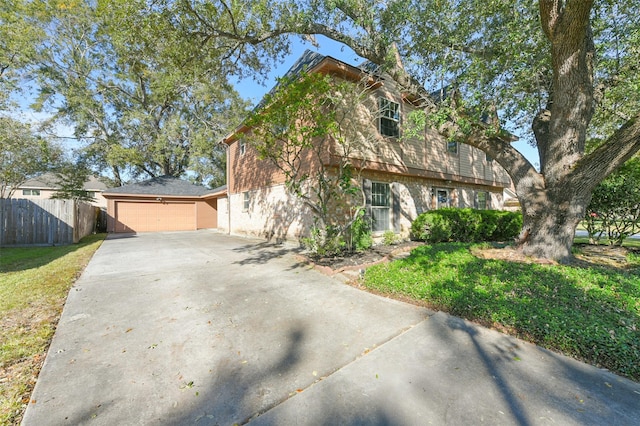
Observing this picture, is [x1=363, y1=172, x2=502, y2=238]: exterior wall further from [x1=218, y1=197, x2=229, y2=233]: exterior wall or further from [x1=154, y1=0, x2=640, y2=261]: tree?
[x1=218, y1=197, x2=229, y2=233]: exterior wall

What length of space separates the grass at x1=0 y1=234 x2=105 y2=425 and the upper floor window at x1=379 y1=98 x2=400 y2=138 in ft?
30.7

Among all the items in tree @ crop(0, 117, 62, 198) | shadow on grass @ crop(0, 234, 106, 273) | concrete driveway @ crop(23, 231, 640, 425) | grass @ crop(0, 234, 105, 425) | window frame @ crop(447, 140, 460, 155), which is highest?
tree @ crop(0, 117, 62, 198)

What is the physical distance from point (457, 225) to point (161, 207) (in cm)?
1846

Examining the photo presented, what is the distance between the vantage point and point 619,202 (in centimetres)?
702

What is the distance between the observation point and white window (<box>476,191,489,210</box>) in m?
13.7

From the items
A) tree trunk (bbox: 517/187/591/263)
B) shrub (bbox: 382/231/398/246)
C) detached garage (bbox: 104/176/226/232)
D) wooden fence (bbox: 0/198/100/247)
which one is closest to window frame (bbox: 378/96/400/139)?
shrub (bbox: 382/231/398/246)

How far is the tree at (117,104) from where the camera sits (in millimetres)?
17641

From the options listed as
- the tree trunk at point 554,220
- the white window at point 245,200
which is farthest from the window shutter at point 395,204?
the white window at point 245,200

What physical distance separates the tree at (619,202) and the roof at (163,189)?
18963mm

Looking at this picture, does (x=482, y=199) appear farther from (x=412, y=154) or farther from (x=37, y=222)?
(x=37, y=222)

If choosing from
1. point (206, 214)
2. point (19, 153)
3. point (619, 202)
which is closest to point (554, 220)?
point (619, 202)

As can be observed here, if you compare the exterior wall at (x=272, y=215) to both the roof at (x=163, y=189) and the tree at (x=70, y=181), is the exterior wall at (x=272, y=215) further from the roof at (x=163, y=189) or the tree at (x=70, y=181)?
the tree at (x=70, y=181)

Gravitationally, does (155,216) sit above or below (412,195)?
below

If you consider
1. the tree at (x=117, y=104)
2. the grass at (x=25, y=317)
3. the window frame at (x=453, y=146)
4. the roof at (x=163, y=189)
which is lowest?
the grass at (x=25, y=317)
